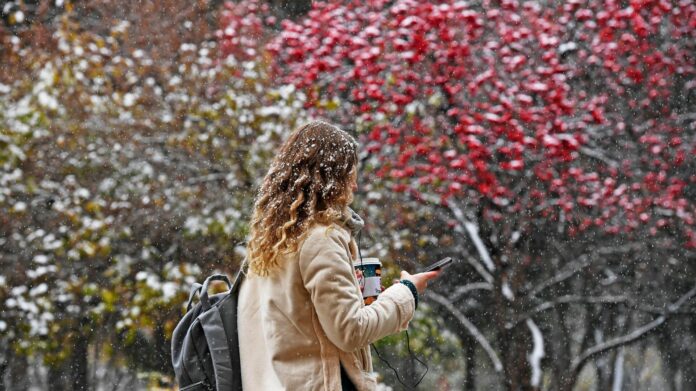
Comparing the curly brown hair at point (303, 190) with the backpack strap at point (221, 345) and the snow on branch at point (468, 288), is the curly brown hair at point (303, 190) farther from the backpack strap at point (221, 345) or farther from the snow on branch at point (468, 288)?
the snow on branch at point (468, 288)

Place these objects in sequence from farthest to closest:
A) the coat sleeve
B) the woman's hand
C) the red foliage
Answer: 1. the red foliage
2. the woman's hand
3. the coat sleeve

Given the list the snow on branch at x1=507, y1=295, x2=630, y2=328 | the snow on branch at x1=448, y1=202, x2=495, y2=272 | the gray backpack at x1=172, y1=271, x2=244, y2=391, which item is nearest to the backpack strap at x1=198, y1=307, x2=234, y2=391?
the gray backpack at x1=172, y1=271, x2=244, y2=391

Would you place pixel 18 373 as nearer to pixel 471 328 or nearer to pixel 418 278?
pixel 471 328

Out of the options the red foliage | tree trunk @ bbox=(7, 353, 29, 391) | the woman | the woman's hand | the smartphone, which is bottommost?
tree trunk @ bbox=(7, 353, 29, 391)

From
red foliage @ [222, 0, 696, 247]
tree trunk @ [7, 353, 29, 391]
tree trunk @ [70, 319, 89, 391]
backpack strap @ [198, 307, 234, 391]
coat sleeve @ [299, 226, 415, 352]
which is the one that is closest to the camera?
coat sleeve @ [299, 226, 415, 352]

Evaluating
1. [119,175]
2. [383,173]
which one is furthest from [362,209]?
[119,175]

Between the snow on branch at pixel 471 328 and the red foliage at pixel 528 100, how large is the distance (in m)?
0.64

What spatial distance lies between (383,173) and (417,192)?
0.24m

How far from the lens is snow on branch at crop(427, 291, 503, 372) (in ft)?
18.0

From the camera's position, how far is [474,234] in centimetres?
545

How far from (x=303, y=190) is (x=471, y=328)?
151 inches

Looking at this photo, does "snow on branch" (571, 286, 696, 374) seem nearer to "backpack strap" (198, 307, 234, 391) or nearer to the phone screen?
the phone screen

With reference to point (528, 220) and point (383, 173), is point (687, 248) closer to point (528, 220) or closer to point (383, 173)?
point (528, 220)

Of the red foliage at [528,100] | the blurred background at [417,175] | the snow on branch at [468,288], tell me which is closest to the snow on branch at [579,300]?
the blurred background at [417,175]
